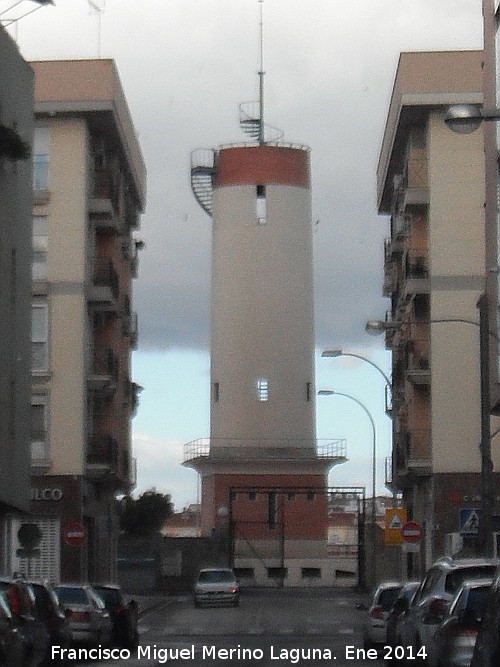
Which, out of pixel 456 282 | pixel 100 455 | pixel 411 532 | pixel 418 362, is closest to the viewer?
pixel 411 532

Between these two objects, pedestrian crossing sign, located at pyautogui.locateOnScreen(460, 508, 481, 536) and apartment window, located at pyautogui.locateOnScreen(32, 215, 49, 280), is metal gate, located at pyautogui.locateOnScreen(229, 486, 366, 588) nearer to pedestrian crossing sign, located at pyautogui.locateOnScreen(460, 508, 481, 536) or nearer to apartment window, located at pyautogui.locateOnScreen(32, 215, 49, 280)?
apartment window, located at pyautogui.locateOnScreen(32, 215, 49, 280)

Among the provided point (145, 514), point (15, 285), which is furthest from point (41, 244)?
point (145, 514)

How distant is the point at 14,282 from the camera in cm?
4150

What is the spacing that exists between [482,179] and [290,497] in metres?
27.1

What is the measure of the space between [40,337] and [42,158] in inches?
251

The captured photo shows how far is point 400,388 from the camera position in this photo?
68812 mm

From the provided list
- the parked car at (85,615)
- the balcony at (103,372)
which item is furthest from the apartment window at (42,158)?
the parked car at (85,615)

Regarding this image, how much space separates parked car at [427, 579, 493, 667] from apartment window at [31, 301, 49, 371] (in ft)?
129

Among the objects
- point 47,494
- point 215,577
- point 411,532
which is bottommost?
point 215,577

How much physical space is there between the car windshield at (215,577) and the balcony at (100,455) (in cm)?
722

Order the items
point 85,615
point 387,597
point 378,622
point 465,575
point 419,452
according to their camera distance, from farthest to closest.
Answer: point 419,452, point 387,597, point 378,622, point 85,615, point 465,575

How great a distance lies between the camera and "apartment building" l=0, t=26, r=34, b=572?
39.5 metres

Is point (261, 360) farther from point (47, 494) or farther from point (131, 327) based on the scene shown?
point (47, 494)

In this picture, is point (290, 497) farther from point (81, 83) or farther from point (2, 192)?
point (2, 192)
